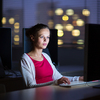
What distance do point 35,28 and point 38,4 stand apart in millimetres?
2395

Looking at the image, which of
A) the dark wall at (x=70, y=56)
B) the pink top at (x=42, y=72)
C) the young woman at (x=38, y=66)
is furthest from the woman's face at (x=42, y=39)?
the dark wall at (x=70, y=56)

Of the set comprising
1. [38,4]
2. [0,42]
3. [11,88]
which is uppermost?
[38,4]

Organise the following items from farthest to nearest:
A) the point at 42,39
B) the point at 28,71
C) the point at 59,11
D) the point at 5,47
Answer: the point at 59,11
the point at 5,47
the point at 42,39
the point at 28,71

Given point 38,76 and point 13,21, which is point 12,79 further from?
point 13,21

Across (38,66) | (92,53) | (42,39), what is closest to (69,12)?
(42,39)

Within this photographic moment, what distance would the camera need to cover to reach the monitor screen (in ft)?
3.48

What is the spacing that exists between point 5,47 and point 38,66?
73 cm

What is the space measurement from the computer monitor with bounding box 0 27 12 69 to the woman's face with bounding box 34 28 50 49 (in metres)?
0.55

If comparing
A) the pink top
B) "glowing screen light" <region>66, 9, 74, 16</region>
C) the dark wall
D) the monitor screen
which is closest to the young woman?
the pink top

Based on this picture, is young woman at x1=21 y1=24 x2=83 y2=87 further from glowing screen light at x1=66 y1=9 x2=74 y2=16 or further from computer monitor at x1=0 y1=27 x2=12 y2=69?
glowing screen light at x1=66 y1=9 x2=74 y2=16

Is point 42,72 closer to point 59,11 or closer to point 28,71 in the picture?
point 28,71

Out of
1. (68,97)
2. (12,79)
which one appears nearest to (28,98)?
(68,97)

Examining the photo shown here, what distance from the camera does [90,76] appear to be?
107 cm

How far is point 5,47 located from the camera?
2180 millimetres
